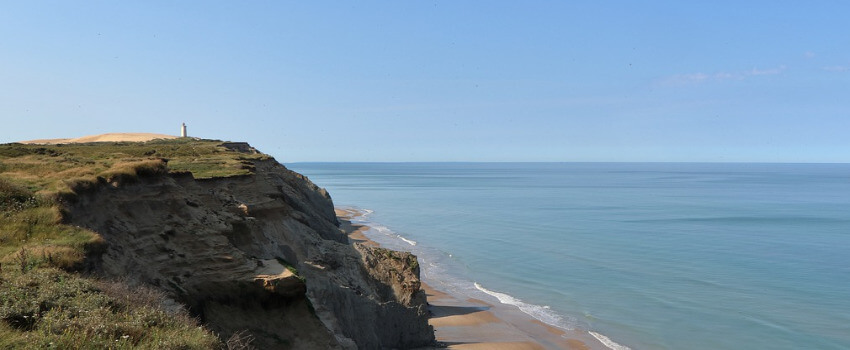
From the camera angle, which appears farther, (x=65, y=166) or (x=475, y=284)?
(x=475, y=284)

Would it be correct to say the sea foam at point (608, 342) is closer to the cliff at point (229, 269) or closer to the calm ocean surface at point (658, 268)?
the calm ocean surface at point (658, 268)

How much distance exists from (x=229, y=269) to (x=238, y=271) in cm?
28

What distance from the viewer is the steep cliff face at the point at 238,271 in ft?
44.3

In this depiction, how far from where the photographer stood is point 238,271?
46.5 ft

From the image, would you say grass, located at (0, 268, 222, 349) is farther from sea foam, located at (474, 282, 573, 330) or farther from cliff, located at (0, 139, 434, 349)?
sea foam, located at (474, 282, 573, 330)

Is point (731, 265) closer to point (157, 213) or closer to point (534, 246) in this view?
point (534, 246)

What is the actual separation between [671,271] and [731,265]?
643 centimetres

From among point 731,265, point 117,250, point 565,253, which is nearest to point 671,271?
point 731,265

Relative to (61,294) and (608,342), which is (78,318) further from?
(608,342)

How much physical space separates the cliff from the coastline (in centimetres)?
487

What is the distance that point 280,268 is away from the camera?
1480cm

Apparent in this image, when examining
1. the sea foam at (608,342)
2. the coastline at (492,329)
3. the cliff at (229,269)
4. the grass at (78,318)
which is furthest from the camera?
the coastline at (492,329)

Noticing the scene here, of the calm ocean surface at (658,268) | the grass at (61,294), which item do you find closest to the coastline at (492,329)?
the calm ocean surface at (658,268)

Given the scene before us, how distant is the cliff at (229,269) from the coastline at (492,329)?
192 inches
